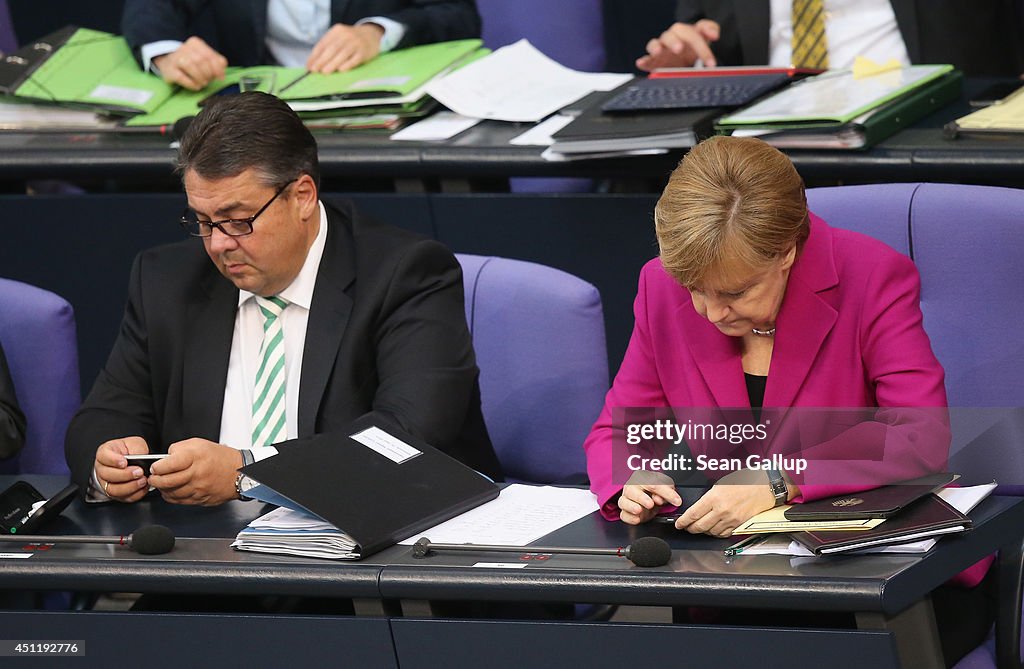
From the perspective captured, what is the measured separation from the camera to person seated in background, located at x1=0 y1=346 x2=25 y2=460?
2963 mm

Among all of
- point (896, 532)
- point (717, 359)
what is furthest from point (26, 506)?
point (896, 532)

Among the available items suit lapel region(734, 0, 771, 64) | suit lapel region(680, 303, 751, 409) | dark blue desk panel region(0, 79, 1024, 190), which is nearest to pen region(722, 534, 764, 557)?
suit lapel region(680, 303, 751, 409)

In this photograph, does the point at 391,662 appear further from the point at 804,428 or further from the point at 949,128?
the point at 949,128

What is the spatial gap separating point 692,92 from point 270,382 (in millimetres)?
1258

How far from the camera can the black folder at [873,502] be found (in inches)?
83.0

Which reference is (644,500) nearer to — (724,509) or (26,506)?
(724,509)

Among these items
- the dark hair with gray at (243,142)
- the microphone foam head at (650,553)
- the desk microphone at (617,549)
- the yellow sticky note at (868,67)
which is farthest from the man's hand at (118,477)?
the yellow sticky note at (868,67)

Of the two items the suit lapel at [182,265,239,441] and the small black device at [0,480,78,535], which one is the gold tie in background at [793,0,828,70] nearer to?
the suit lapel at [182,265,239,441]

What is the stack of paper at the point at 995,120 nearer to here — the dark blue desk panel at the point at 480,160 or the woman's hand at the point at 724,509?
the dark blue desk panel at the point at 480,160

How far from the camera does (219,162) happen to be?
279cm

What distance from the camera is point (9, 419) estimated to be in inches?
117

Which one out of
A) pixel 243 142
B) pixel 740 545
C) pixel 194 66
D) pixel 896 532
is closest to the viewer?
pixel 896 532

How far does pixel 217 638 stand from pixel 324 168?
67.9 inches

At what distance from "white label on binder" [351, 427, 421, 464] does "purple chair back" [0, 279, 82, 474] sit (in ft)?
2.65
